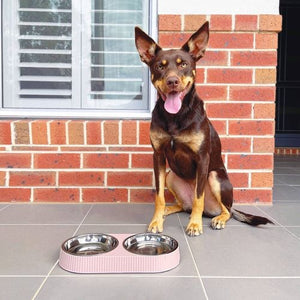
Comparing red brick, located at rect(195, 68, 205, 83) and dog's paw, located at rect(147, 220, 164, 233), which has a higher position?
red brick, located at rect(195, 68, 205, 83)

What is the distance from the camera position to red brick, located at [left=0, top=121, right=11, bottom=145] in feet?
8.89

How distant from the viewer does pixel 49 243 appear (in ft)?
6.12

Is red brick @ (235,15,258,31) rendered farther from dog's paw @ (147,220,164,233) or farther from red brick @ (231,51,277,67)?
dog's paw @ (147,220,164,233)

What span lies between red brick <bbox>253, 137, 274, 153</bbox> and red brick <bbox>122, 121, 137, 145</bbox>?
1.00 meters

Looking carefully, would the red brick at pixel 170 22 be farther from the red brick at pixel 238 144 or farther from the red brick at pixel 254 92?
the red brick at pixel 238 144

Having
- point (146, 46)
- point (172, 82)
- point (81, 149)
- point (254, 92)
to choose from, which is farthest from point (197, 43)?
point (81, 149)

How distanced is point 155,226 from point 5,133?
1.52m

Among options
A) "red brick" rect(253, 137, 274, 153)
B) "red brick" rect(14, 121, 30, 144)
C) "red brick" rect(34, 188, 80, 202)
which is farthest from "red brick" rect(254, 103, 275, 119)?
"red brick" rect(14, 121, 30, 144)

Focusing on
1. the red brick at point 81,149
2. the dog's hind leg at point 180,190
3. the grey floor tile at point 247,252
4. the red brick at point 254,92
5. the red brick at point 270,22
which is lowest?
the grey floor tile at point 247,252

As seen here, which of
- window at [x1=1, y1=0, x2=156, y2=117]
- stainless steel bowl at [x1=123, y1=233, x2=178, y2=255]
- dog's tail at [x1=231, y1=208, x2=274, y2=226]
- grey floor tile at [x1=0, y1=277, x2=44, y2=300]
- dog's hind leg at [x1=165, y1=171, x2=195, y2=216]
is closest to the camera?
grey floor tile at [x1=0, y1=277, x2=44, y2=300]

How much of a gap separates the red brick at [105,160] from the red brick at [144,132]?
0.18 metres

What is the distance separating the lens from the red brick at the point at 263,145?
8.96 ft

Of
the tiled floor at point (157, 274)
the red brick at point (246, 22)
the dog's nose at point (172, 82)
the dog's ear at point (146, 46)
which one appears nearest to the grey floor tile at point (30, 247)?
the tiled floor at point (157, 274)

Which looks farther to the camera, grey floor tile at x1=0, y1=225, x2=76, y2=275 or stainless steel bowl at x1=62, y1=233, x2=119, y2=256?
stainless steel bowl at x1=62, y1=233, x2=119, y2=256
